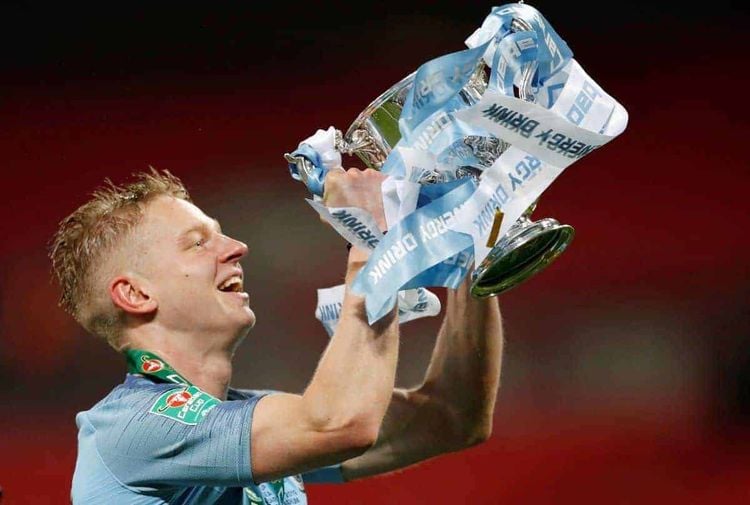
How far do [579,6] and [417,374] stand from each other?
122cm

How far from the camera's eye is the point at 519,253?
1.46 m

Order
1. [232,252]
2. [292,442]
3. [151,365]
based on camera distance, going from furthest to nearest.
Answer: [232,252] < [151,365] < [292,442]

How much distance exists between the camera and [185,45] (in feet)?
10.9

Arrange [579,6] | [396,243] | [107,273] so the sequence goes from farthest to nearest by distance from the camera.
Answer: [579,6] < [107,273] < [396,243]

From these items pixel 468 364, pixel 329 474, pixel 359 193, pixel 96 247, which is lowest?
pixel 329 474

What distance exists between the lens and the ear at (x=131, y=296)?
1.69m

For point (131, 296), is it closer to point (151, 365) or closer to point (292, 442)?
point (151, 365)

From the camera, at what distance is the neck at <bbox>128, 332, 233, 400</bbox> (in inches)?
66.1

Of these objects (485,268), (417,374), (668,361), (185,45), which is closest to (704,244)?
(668,361)

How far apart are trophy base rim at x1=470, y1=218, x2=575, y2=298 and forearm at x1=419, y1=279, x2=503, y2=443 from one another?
234mm

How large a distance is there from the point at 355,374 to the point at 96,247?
1.97 feet

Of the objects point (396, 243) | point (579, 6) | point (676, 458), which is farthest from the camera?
point (579, 6)

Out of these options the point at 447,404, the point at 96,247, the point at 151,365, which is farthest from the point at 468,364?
the point at 96,247

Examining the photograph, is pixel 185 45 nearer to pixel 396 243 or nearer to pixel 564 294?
pixel 564 294
